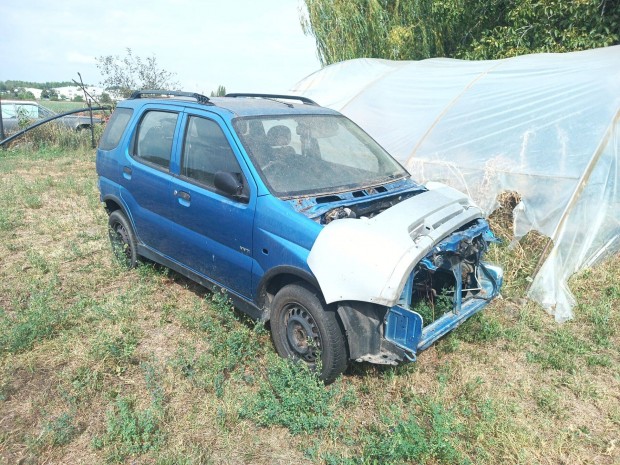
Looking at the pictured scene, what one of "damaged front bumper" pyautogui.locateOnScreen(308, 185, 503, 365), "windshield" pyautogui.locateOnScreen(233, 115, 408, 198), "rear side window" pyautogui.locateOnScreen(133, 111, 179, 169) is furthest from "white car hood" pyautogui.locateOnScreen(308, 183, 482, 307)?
"rear side window" pyautogui.locateOnScreen(133, 111, 179, 169)

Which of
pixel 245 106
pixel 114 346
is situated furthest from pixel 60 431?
pixel 245 106

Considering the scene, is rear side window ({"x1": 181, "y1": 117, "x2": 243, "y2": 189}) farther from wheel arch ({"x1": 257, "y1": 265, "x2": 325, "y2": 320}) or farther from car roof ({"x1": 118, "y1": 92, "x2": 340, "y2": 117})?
wheel arch ({"x1": 257, "y1": 265, "x2": 325, "y2": 320})

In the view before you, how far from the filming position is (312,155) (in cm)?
416

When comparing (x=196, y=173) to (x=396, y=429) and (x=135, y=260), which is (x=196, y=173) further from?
(x=396, y=429)

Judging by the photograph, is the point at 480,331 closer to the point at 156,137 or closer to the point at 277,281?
the point at 277,281

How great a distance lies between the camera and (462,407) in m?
3.27

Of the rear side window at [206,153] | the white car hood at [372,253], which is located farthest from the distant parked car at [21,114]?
the white car hood at [372,253]

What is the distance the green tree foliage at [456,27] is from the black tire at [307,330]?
27.9ft

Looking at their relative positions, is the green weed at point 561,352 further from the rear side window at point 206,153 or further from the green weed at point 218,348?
the rear side window at point 206,153

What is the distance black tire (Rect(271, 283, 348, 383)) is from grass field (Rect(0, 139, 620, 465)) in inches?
5.3

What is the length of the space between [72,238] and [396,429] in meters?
5.45

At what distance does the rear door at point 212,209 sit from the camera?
3746 millimetres

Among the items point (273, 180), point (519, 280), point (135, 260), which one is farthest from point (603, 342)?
point (135, 260)

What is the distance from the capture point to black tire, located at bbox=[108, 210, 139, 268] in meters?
5.21
